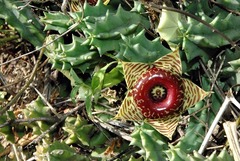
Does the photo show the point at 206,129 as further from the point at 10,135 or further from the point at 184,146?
the point at 10,135

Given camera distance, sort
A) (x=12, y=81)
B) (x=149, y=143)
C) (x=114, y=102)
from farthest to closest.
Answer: (x=12, y=81) → (x=114, y=102) → (x=149, y=143)

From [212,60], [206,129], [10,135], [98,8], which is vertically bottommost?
[10,135]

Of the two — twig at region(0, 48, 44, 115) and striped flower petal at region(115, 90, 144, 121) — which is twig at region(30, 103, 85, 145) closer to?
twig at region(0, 48, 44, 115)

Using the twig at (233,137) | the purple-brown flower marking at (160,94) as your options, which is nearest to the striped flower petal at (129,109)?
the purple-brown flower marking at (160,94)

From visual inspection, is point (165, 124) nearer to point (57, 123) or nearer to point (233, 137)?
point (233, 137)

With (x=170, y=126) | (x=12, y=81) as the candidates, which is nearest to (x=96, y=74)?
(x=170, y=126)

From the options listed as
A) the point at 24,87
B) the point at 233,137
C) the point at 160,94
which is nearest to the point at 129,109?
the point at 160,94
